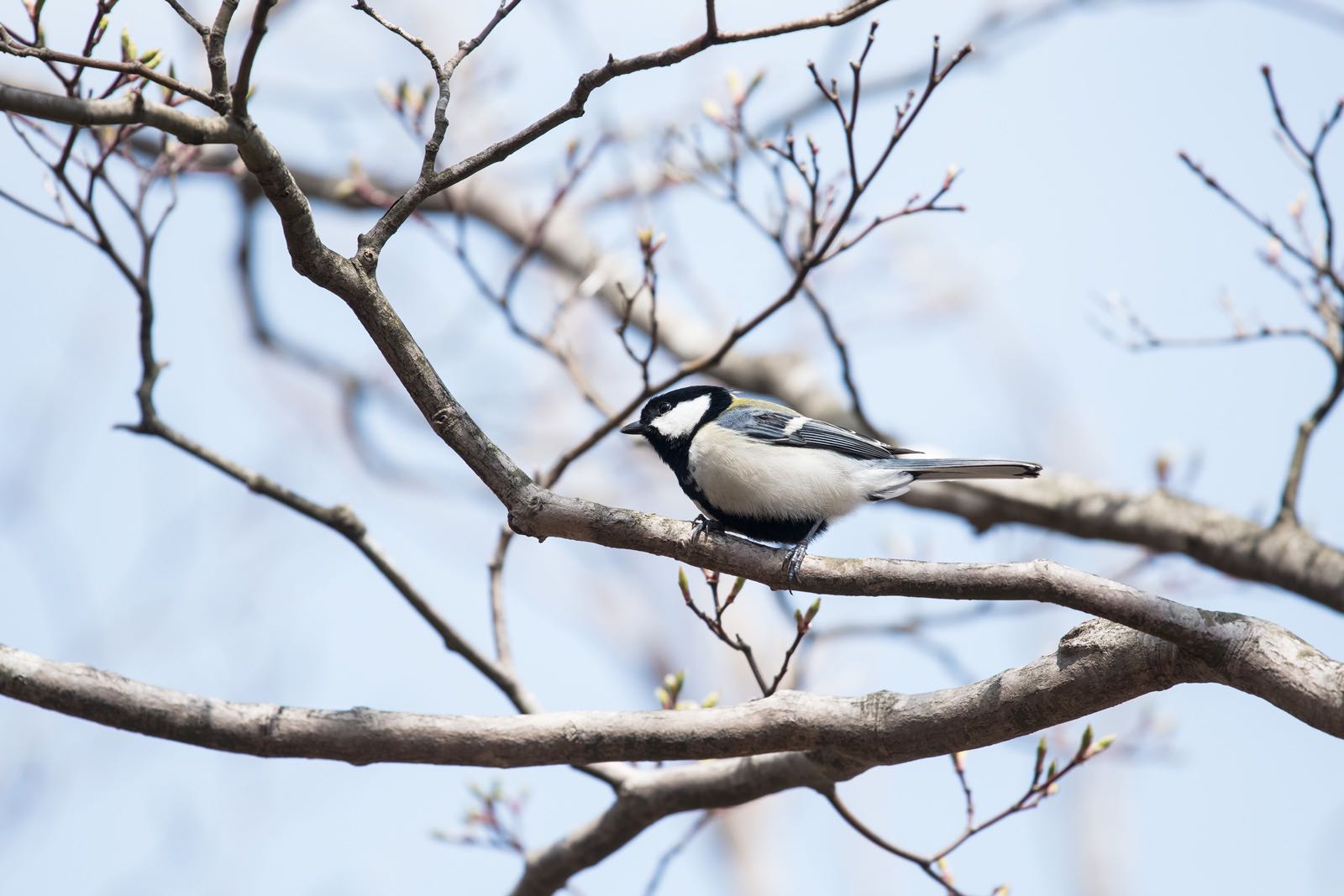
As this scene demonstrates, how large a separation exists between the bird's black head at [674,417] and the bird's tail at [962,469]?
2.83 feet

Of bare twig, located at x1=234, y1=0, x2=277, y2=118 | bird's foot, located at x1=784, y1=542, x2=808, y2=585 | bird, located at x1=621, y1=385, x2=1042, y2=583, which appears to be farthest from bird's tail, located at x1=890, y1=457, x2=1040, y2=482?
bare twig, located at x1=234, y1=0, x2=277, y2=118

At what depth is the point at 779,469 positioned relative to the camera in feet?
14.2

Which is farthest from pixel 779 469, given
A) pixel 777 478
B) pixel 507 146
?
pixel 507 146

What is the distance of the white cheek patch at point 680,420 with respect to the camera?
4801mm

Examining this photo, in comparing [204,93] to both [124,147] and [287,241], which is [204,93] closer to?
[287,241]

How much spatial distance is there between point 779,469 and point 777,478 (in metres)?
0.05

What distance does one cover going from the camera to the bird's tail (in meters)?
3.78

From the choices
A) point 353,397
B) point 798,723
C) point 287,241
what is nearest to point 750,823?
point 353,397

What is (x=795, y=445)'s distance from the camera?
4602mm

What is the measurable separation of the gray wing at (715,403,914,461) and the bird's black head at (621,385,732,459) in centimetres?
15

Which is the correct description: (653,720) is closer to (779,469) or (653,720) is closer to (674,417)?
(779,469)

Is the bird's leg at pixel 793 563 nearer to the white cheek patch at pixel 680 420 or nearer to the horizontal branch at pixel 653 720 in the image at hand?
the horizontal branch at pixel 653 720

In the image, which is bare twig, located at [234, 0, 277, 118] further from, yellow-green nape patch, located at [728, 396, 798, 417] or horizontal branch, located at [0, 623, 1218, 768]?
yellow-green nape patch, located at [728, 396, 798, 417]

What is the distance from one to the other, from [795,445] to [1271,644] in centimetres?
226
